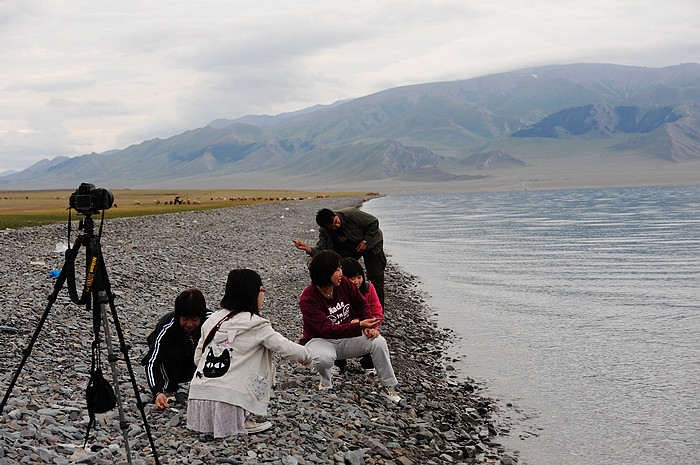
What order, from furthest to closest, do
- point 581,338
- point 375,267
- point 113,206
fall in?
point 113,206, point 581,338, point 375,267

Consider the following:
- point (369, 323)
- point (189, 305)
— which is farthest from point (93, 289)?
point (369, 323)

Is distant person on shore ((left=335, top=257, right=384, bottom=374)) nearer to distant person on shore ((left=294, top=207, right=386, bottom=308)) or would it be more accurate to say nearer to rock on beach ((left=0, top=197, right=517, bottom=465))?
rock on beach ((left=0, top=197, right=517, bottom=465))

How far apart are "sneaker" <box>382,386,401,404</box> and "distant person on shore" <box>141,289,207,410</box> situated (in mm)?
2517

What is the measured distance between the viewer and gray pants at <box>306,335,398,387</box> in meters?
8.04

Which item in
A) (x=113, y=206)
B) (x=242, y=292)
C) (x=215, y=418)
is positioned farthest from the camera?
(x=113, y=206)

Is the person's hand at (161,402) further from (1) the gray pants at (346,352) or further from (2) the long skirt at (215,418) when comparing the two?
(1) the gray pants at (346,352)

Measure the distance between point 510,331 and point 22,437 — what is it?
1058 centimetres

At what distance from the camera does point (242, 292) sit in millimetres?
6578

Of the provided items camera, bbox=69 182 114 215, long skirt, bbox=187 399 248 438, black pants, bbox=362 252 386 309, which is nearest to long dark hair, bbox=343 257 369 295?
black pants, bbox=362 252 386 309

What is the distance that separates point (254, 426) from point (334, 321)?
179 centimetres

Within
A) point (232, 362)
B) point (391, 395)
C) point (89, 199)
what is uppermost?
point (89, 199)

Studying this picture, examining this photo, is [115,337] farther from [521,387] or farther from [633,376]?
[633,376]

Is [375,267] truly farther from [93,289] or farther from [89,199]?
[89,199]

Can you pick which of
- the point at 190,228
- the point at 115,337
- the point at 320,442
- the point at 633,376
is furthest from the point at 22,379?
the point at 190,228
